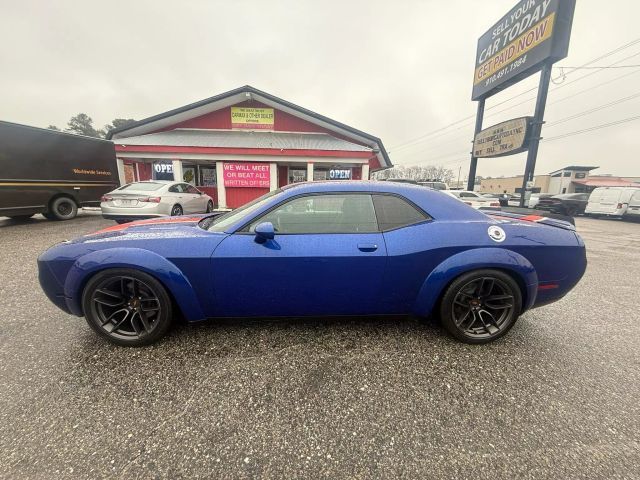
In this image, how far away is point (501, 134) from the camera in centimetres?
1081

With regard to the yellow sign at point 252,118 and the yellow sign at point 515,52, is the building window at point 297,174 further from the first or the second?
the yellow sign at point 515,52

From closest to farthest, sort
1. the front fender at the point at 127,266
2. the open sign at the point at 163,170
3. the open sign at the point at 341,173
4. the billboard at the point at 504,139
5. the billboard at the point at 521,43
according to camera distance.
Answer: the front fender at the point at 127,266 → the billboard at the point at 521,43 → the billboard at the point at 504,139 → the open sign at the point at 163,170 → the open sign at the point at 341,173

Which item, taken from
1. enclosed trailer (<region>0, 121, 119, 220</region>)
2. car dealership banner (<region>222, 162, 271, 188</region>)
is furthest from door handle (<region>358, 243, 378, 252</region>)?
car dealership banner (<region>222, 162, 271, 188</region>)

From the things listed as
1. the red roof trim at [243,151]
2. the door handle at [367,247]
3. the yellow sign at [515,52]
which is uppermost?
the yellow sign at [515,52]

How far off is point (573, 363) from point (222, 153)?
11792 mm

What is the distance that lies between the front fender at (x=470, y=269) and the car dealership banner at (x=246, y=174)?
10.6 m

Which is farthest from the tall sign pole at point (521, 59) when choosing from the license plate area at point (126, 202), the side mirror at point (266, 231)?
the license plate area at point (126, 202)

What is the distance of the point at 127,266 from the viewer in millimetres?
2055

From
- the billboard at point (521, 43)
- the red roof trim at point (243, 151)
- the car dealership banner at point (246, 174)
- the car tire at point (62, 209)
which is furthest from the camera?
the car dealership banner at point (246, 174)

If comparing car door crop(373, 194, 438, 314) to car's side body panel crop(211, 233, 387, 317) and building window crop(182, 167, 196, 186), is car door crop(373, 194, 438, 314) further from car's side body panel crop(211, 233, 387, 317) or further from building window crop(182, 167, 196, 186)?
building window crop(182, 167, 196, 186)

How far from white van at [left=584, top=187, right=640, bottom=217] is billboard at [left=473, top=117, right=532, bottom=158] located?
28.1 feet

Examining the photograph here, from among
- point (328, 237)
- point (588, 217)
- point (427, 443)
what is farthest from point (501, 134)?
point (427, 443)

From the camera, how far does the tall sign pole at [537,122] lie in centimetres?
882

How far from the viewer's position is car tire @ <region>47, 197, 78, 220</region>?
25.5 ft
